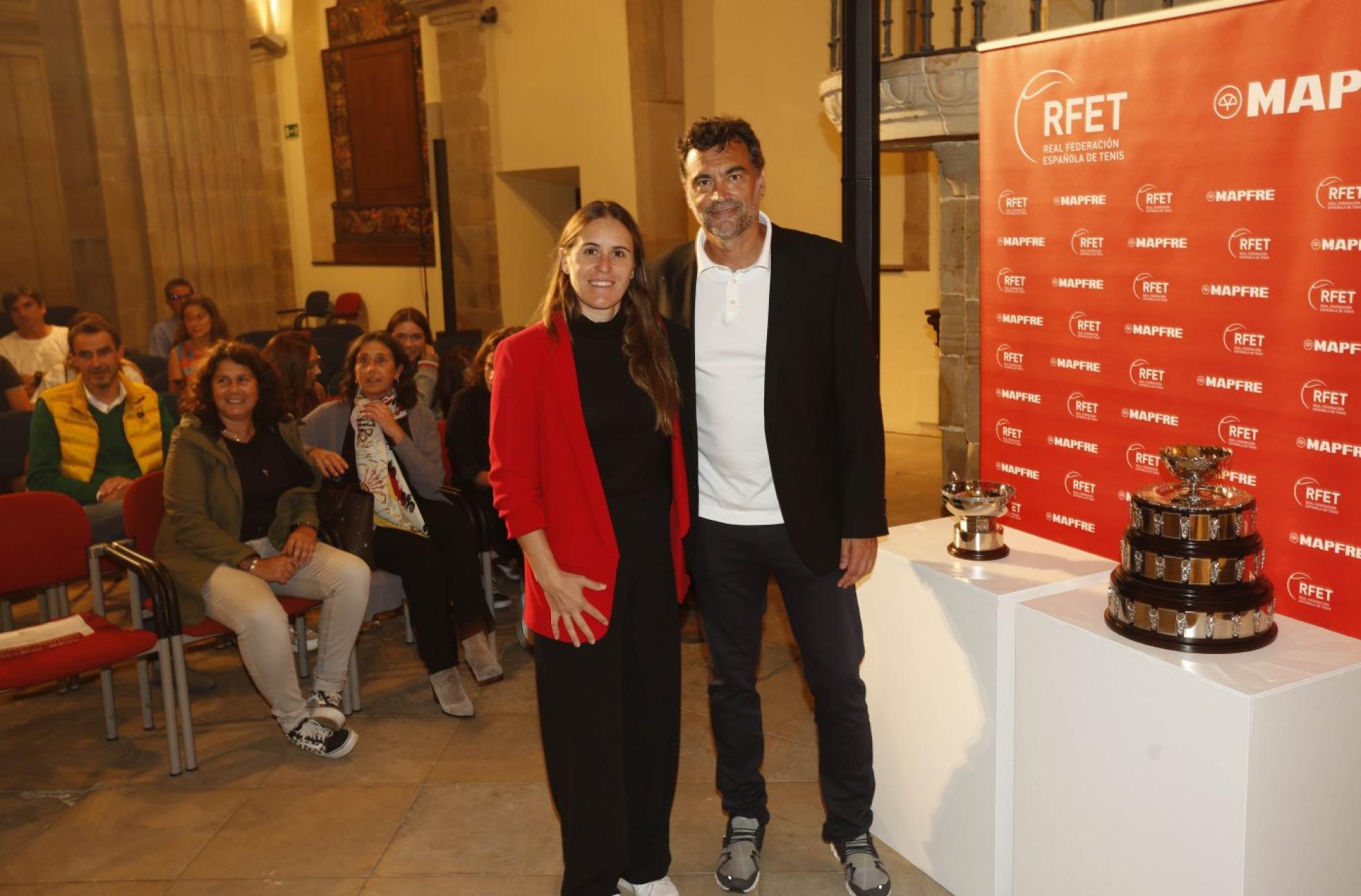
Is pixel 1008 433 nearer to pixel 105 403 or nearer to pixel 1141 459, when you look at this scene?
pixel 1141 459

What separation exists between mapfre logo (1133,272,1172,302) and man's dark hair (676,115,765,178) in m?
0.94

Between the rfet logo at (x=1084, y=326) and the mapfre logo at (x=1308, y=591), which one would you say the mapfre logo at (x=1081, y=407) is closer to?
the rfet logo at (x=1084, y=326)

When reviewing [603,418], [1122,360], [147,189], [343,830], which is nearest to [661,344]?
[603,418]

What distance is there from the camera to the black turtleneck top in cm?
240

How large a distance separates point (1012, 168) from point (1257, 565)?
1.25m

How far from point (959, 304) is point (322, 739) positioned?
371 cm

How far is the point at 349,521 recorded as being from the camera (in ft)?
13.4

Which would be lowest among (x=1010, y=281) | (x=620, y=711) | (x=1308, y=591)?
(x=620, y=711)

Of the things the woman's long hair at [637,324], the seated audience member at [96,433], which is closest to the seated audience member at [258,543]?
the seated audience member at [96,433]

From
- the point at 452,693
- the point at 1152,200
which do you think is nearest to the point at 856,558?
the point at 1152,200

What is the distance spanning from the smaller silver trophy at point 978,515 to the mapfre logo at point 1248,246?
73 cm

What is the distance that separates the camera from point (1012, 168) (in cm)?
297

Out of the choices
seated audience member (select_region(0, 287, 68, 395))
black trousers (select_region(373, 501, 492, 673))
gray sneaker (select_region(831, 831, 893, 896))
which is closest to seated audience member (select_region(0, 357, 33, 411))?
seated audience member (select_region(0, 287, 68, 395))

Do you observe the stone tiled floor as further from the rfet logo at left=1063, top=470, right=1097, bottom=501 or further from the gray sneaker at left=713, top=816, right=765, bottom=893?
the rfet logo at left=1063, top=470, right=1097, bottom=501
